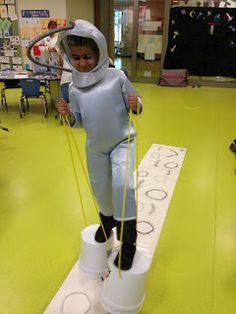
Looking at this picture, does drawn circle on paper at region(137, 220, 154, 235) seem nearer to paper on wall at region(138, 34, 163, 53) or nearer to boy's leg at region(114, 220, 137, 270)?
boy's leg at region(114, 220, 137, 270)

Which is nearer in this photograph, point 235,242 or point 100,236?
point 100,236

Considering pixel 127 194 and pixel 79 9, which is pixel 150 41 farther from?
pixel 127 194

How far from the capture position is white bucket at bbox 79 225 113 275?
164 centimetres

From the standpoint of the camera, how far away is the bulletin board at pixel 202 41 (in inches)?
266

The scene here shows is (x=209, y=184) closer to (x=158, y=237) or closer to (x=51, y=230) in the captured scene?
(x=158, y=237)

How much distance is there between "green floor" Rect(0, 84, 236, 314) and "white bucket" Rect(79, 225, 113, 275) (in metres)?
0.17

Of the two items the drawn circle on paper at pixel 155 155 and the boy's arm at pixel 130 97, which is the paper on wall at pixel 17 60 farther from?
the boy's arm at pixel 130 97

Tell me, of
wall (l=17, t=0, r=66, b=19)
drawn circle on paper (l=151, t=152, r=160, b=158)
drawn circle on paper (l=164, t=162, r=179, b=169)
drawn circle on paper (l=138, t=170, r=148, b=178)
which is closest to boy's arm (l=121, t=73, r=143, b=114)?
drawn circle on paper (l=138, t=170, r=148, b=178)

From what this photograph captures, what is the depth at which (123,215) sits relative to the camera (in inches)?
53.8

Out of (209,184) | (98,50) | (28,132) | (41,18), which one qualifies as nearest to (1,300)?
(98,50)

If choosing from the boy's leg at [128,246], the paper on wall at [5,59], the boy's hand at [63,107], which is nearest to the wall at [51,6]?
the paper on wall at [5,59]

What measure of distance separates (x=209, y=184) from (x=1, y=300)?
1.99 metres

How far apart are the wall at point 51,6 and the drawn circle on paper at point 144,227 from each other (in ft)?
18.4

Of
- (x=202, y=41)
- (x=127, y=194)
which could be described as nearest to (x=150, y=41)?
(x=202, y=41)
